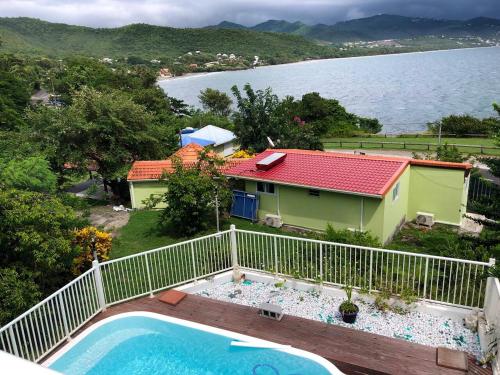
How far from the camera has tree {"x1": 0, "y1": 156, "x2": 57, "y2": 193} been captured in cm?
1278

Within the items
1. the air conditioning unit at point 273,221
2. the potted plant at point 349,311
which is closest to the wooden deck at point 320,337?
the potted plant at point 349,311

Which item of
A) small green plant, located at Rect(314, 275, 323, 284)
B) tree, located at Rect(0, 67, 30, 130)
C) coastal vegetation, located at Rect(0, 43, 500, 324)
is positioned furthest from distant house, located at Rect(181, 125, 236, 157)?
tree, located at Rect(0, 67, 30, 130)

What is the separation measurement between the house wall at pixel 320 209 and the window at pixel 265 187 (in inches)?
7.1

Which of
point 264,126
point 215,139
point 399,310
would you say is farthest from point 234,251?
point 215,139

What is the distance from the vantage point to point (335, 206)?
1577 cm

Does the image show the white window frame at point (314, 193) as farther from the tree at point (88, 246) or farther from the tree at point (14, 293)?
the tree at point (14, 293)

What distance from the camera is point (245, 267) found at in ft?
36.5

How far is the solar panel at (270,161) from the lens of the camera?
17.4 meters

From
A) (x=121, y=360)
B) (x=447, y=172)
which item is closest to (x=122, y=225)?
(x=121, y=360)

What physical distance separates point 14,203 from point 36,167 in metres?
5.88

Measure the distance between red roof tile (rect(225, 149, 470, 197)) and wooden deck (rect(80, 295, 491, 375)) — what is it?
699cm

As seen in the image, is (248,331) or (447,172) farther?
(447,172)

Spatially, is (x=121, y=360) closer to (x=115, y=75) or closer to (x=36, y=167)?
(x=36, y=167)

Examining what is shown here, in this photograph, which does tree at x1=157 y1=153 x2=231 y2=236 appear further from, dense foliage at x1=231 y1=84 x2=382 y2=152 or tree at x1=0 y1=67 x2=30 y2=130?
tree at x1=0 y1=67 x2=30 y2=130
